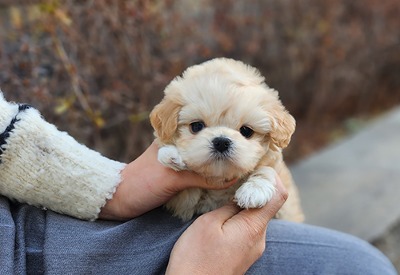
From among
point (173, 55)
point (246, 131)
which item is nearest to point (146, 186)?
point (246, 131)

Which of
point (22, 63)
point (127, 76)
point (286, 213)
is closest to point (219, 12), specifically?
point (127, 76)

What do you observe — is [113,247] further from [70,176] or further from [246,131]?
[246,131]

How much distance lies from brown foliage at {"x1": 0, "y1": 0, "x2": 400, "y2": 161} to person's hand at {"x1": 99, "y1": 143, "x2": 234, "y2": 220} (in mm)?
973

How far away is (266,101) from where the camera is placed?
5.65 ft

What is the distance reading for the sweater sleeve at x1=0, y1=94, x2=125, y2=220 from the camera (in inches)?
63.6

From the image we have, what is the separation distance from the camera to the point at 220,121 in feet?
5.54

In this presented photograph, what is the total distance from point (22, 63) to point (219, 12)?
244cm

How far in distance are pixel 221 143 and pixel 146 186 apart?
27 centimetres

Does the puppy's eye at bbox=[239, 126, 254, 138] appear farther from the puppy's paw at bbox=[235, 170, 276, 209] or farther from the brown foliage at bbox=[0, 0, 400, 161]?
the brown foliage at bbox=[0, 0, 400, 161]

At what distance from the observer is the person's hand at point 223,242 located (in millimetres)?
1570

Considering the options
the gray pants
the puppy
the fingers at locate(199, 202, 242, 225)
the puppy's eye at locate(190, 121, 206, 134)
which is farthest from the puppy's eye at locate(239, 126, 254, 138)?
the gray pants

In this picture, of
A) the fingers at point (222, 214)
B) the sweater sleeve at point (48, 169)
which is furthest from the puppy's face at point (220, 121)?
the sweater sleeve at point (48, 169)

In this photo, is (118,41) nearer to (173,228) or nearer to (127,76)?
(127,76)

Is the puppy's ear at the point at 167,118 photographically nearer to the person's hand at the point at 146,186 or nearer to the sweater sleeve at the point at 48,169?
the person's hand at the point at 146,186
